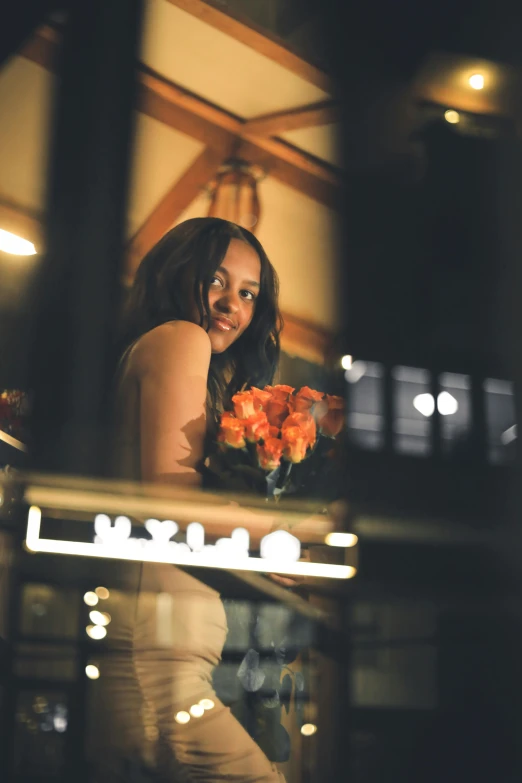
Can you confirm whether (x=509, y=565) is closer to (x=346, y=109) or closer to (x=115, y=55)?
(x=346, y=109)

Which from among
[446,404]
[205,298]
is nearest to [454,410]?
[446,404]

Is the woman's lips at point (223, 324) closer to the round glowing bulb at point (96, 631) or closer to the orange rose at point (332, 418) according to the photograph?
the orange rose at point (332, 418)

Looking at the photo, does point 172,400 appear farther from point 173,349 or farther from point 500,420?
point 500,420

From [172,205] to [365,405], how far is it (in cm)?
60

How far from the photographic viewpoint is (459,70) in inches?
77.8

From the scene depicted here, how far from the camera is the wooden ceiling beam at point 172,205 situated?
1.66 meters

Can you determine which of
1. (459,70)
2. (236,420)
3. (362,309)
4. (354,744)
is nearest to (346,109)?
(459,70)

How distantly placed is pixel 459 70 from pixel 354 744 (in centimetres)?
157

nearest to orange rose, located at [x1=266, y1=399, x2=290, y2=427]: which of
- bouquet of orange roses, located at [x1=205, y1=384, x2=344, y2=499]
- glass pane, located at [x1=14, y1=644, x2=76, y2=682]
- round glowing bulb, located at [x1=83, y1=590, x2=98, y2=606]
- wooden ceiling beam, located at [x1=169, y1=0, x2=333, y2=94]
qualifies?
bouquet of orange roses, located at [x1=205, y1=384, x2=344, y2=499]

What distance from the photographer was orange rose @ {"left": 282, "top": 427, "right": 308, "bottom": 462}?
1.58m

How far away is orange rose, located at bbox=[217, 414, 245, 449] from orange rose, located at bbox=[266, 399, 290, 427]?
67mm

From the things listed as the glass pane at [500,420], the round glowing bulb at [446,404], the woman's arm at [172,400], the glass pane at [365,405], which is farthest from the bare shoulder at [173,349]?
the glass pane at [500,420]

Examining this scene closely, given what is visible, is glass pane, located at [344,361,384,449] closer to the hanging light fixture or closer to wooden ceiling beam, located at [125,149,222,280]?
the hanging light fixture

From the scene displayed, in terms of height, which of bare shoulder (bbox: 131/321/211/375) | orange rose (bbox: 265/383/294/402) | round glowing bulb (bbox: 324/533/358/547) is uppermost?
bare shoulder (bbox: 131/321/211/375)
